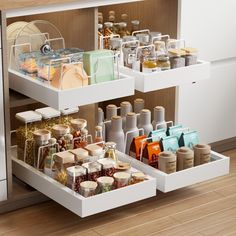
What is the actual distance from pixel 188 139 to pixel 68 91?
660mm

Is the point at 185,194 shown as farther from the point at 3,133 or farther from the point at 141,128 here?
the point at 3,133

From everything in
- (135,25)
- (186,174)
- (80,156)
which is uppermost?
(135,25)

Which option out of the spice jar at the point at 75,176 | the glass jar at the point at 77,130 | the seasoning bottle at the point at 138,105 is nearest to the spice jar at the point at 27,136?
the glass jar at the point at 77,130

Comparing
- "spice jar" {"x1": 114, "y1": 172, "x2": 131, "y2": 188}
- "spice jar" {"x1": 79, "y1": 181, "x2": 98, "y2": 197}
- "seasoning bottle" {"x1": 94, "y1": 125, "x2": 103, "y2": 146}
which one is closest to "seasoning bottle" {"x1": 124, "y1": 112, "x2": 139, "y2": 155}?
"seasoning bottle" {"x1": 94, "y1": 125, "x2": 103, "y2": 146}

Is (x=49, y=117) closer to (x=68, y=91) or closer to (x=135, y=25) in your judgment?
(x=68, y=91)

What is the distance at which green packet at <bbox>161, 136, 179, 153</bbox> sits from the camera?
3.05 meters

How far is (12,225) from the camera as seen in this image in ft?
9.34

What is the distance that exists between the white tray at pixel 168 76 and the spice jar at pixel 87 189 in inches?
17.7

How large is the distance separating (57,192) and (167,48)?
792 millimetres

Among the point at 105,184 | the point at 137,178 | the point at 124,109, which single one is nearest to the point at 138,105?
the point at 124,109

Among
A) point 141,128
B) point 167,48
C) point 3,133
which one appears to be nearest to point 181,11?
point 167,48

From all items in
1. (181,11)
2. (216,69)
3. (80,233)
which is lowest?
(80,233)

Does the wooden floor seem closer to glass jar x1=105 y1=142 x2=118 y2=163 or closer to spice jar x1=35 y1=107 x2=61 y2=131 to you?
glass jar x1=105 y1=142 x2=118 y2=163

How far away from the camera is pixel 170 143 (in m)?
3.07
